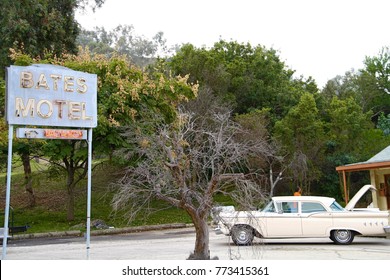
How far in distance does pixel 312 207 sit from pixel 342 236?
1.29 m

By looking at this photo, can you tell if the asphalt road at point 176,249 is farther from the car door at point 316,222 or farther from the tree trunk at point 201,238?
the tree trunk at point 201,238

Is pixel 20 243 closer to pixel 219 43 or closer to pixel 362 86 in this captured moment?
pixel 219 43

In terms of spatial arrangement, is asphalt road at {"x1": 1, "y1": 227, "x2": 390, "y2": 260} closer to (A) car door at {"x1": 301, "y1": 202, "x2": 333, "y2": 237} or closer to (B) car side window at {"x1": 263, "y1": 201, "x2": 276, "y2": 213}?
(A) car door at {"x1": 301, "y1": 202, "x2": 333, "y2": 237}

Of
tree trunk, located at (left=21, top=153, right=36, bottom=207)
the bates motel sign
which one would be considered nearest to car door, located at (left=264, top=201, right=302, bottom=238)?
the bates motel sign

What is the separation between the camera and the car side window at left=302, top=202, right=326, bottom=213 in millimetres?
14547

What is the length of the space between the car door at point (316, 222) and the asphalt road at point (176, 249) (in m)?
0.40

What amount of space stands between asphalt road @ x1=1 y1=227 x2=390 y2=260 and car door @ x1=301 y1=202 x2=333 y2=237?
40cm

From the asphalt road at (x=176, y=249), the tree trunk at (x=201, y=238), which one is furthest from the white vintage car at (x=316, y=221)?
the tree trunk at (x=201, y=238)

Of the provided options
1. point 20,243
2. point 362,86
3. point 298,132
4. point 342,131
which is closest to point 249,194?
point 20,243

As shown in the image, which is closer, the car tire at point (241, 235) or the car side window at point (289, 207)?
the car tire at point (241, 235)

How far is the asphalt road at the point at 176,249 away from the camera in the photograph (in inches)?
477

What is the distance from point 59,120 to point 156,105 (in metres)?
11.6

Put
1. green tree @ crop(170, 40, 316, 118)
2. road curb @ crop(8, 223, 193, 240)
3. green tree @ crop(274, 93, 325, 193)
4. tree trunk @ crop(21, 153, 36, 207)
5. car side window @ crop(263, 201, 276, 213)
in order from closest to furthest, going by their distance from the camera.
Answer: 1. car side window @ crop(263, 201, 276, 213)
2. road curb @ crop(8, 223, 193, 240)
3. tree trunk @ crop(21, 153, 36, 207)
4. green tree @ crop(274, 93, 325, 193)
5. green tree @ crop(170, 40, 316, 118)

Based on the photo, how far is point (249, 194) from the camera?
9.49 meters
